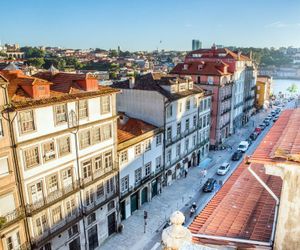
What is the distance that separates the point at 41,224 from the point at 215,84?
4008 cm

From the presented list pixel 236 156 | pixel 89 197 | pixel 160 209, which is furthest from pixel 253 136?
pixel 89 197

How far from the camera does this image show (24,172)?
2022 centimetres

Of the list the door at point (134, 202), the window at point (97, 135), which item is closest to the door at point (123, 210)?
the door at point (134, 202)

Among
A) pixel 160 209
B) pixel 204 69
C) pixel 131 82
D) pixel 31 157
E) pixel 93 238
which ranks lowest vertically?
pixel 160 209

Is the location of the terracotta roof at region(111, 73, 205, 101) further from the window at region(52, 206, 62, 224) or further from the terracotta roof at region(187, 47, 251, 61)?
the terracotta roof at region(187, 47, 251, 61)

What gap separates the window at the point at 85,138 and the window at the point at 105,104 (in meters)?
2.55

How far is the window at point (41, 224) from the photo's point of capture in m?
21.7

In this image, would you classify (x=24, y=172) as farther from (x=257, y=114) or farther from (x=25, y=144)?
(x=257, y=114)

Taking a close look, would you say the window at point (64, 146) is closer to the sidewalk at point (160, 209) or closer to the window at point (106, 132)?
the window at point (106, 132)

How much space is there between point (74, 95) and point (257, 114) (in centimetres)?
7592

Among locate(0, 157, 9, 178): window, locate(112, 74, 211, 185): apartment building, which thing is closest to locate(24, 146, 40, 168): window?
locate(0, 157, 9, 178): window

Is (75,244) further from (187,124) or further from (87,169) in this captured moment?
(187,124)

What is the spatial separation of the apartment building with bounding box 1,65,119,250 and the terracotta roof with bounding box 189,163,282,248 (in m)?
14.1

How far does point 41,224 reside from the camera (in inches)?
869
